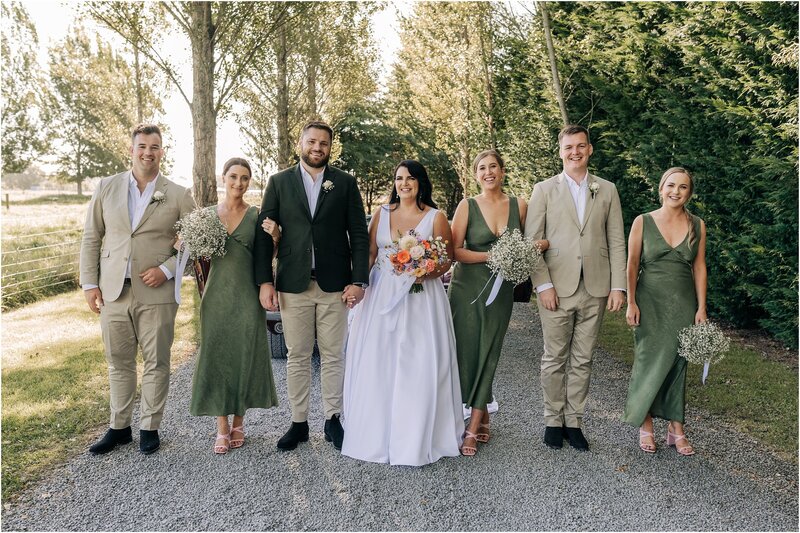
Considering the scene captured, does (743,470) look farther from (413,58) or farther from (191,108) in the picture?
(413,58)

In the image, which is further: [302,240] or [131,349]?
Result: [131,349]

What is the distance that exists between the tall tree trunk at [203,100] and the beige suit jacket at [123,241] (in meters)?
6.07

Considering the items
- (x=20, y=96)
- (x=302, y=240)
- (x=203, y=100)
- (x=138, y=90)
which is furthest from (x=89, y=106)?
(x=302, y=240)

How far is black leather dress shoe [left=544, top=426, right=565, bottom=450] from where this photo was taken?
14.8ft

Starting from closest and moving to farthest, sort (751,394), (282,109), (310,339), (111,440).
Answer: (111,440)
(310,339)
(751,394)
(282,109)

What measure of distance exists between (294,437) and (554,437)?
201 centimetres

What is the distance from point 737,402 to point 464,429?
2927 millimetres

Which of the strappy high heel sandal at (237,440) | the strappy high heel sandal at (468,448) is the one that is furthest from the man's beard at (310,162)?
the strappy high heel sandal at (468,448)

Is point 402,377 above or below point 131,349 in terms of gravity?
below

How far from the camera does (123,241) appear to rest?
4.40 m

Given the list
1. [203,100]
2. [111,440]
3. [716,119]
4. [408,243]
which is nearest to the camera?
[408,243]

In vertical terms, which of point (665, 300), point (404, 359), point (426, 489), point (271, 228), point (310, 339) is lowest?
point (426, 489)

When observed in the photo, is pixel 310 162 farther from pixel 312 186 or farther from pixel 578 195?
pixel 578 195

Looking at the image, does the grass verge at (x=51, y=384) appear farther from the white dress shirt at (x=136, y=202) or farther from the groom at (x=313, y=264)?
the groom at (x=313, y=264)
